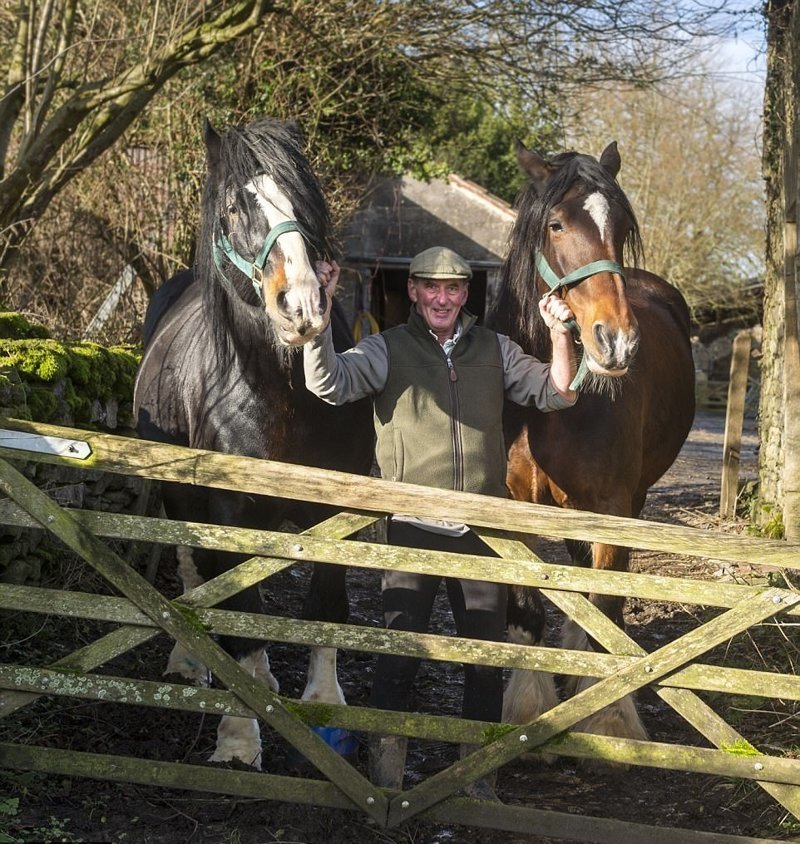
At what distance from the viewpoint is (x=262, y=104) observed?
12344mm

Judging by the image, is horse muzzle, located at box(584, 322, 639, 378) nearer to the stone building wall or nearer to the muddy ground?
Result: the muddy ground

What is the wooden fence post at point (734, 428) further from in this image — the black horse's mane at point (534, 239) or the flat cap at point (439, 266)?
the flat cap at point (439, 266)

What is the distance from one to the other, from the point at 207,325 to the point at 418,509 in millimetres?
1420

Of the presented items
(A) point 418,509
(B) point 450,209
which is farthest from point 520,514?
(B) point 450,209

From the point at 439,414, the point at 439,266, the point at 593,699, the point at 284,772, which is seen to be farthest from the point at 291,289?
the point at 284,772

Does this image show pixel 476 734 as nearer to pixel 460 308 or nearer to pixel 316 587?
pixel 316 587

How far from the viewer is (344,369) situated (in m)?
3.60

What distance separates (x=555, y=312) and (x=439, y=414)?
0.56 metres

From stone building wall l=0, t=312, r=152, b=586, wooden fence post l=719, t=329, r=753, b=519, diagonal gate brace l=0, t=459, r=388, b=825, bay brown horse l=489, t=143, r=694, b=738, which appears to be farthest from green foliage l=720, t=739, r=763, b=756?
wooden fence post l=719, t=329, r=753, b=519

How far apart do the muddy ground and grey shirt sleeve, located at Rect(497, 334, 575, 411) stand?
4.82ft

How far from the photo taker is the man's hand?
12.3ft

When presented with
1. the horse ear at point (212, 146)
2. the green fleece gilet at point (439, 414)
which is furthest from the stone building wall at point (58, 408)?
the green fleece gilet at point (439, 414)

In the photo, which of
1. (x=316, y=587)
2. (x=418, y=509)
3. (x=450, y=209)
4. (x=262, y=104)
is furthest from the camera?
(x=450, y=209)

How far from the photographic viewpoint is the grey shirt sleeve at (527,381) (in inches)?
149
